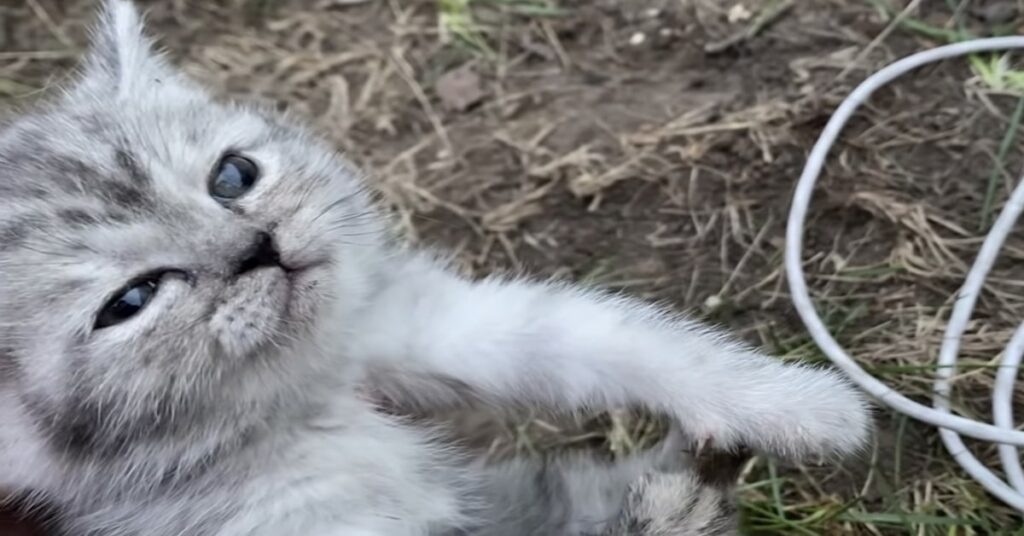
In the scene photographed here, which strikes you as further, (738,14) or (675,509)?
(738,14)

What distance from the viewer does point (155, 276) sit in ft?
4.36

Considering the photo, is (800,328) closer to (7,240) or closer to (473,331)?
(473,331)

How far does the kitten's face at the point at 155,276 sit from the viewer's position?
1312mm

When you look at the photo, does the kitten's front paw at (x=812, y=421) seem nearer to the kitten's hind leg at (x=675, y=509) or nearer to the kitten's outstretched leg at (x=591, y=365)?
the kitten's outstretched leg at (x=591, y=365)

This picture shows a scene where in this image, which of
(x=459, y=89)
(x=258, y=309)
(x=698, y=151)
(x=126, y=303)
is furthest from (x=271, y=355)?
(x=459, y=89)

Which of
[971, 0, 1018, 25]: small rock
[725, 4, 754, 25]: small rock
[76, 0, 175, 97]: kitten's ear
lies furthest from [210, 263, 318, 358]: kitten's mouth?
[971, 0, 1018, 25]: small rock

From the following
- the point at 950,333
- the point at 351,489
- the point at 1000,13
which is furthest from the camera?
the point at 1000,13

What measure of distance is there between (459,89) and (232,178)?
1.18 meters

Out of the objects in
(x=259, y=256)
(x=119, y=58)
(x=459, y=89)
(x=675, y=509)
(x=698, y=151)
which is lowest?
(x=675, y=509)

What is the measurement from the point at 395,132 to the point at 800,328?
109cm

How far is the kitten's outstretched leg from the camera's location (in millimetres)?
1520

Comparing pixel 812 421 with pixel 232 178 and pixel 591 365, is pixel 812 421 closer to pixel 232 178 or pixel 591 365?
pixel 591 365

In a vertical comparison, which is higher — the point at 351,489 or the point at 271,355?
the point at 271,355

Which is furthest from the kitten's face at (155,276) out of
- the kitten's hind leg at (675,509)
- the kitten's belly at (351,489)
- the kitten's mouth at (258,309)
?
the kitten's hind leg at (675,509)
